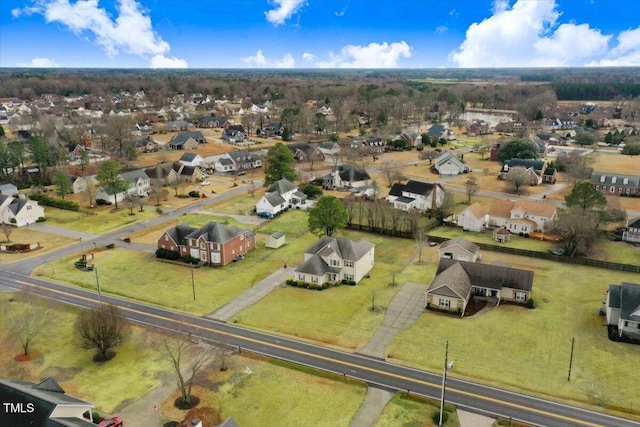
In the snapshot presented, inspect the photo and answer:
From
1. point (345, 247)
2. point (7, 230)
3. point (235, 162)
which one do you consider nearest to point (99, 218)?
point (7, 230)


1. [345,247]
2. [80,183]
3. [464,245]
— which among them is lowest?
[464,245]

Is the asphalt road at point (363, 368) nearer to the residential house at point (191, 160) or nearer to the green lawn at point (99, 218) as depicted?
the green lawn at point (99, 218)

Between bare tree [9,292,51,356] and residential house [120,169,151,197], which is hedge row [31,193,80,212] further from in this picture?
bare tree [9,292,51,356]

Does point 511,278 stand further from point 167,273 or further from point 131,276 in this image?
point 131,276

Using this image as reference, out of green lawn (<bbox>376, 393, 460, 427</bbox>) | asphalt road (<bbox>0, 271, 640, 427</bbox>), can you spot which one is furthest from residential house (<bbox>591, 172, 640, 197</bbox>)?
green lawn (<bbox>376, 393, 460, 427</bbox>)

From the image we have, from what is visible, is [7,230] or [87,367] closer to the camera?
[87,367]

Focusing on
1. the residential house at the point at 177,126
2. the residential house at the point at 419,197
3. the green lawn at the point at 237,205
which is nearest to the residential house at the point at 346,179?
the residential house at the point at 419,197

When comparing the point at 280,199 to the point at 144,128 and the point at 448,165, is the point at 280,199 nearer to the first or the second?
the point at 448,165
